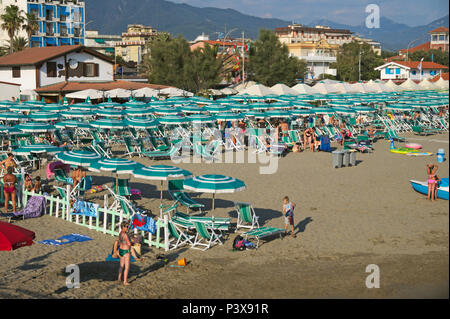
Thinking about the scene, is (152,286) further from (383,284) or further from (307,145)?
(307,145)

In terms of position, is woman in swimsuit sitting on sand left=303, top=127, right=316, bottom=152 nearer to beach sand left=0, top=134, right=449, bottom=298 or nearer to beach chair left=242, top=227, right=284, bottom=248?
beach sand left=0, top=134, right=449, bottom=298

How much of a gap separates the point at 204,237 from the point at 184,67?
4216 centimetres

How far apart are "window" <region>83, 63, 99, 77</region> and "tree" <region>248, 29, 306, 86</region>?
63.9 ft

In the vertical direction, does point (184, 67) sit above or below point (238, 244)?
above

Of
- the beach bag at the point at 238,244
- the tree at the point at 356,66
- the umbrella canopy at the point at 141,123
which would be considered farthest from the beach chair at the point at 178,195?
the tree at the point at 356,66

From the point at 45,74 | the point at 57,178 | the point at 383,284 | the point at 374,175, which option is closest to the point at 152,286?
the point at 383,284

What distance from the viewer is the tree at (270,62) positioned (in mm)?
57906

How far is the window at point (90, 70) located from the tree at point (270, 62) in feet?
63.9

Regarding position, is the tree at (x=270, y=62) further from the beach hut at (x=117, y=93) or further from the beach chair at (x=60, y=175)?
the beach chair at (x=60, y=175)

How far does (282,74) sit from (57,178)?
4577cm

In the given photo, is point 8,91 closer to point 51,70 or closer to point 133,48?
point 51,70

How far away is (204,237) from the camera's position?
10539mm

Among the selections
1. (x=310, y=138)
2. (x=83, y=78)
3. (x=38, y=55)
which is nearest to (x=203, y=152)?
(x=310, y=138)

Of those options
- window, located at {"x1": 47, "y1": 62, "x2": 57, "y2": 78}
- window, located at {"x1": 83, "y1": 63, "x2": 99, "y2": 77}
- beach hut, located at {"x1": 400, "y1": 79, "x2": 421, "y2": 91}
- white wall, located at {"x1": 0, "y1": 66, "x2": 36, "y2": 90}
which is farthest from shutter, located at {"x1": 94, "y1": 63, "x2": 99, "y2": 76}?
beach hut, located at {"x1": 400, "y1": 79, "x2": 421, "y2": 91}
